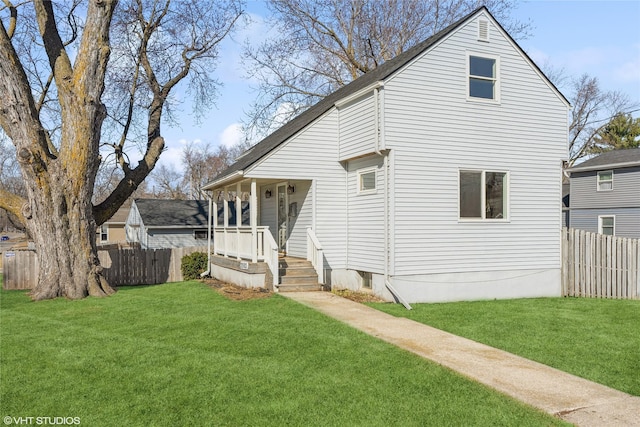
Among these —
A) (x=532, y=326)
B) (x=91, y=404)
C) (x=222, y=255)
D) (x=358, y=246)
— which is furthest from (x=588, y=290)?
(x=91, y=404)

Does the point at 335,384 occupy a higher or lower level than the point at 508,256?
lower

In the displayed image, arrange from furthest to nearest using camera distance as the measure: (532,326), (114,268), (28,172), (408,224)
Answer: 1. (114,268)
2. (28,172)
3. (408,224)
4. (532,326)

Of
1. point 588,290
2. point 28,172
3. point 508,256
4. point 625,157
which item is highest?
point 625,157

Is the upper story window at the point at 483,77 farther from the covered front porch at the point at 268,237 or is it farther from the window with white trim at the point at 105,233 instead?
the window with white trim at the point at 105,233

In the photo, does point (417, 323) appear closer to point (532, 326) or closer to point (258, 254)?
point (532, 326)

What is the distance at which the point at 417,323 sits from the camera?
8984mm

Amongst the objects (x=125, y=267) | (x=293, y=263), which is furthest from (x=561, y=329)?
(x=125, y=267)

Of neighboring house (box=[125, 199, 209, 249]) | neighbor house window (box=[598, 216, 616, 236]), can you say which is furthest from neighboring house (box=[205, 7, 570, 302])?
neighbor house window (box=[598, 216, 616, 236])

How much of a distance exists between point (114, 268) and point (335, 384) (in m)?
13.5

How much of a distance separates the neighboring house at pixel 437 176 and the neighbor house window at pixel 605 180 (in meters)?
15.8

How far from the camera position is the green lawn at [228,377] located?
466cm

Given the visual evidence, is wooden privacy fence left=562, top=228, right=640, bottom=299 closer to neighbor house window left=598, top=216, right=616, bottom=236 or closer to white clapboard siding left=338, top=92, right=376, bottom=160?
white clapboard siding left=338, top=92, right=376, bottom=160

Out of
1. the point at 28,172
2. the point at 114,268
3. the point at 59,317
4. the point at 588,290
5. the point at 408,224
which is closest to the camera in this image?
the point at 59,317

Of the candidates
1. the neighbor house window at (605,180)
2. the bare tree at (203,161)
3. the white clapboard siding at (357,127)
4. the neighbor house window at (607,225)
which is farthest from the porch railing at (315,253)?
the bare tree at (203,161)
